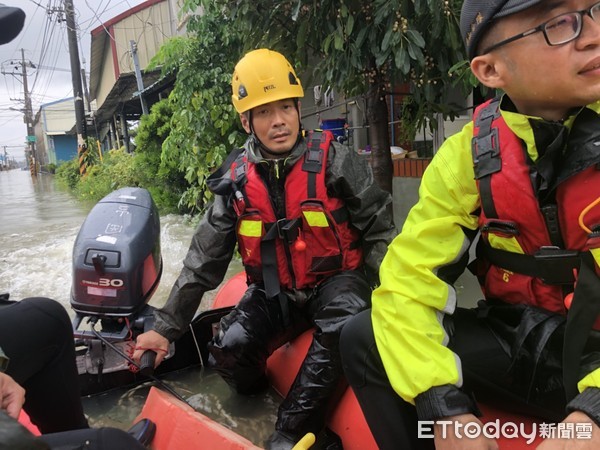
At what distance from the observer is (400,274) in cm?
131

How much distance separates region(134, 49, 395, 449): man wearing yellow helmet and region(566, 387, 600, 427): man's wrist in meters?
1.02

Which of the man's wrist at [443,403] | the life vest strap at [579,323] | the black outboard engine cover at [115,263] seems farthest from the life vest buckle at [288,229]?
the life vest strap at [579,323]

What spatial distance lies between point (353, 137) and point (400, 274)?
16.8 ft

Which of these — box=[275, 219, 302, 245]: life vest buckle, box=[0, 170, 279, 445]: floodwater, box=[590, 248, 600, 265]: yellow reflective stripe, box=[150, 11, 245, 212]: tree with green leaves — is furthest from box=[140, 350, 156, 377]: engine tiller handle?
box=[150, 11, 245, 212]: tree with green leaves

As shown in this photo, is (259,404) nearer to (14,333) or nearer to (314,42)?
(14,333)

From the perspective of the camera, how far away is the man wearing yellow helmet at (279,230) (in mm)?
2105

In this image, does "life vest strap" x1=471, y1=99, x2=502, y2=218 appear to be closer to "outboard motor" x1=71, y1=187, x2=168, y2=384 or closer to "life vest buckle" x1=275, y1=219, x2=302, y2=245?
"life vest buckle" x1=275, y1=219, x2=302, y2=245

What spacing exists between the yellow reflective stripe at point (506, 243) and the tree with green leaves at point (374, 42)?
1306 mm

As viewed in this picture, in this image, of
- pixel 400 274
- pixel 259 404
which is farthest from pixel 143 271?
pixel 400 274

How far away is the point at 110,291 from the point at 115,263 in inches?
5.5

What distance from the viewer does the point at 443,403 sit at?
1.14 m

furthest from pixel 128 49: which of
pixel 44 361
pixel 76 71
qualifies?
pixel 44 361

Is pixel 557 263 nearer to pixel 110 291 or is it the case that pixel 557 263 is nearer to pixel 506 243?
pixel 506 243

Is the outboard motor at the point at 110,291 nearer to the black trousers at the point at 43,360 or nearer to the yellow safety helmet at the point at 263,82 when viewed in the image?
the black trousers at the point at 43,360
